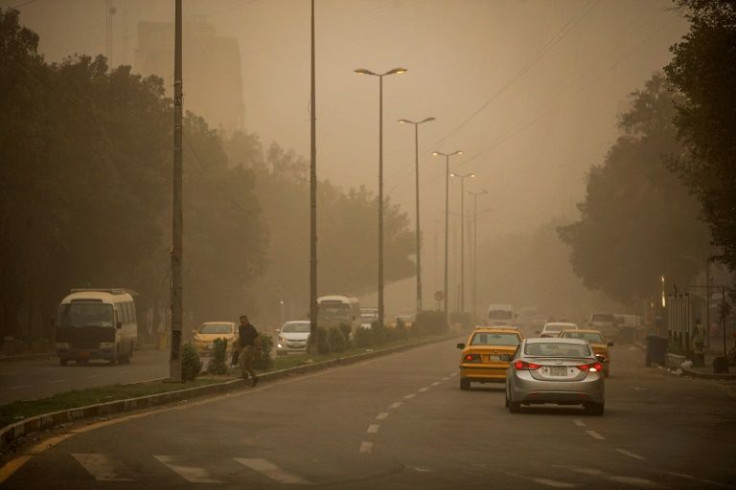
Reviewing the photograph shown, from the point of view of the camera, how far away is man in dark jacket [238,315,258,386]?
3638cm

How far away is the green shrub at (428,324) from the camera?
90931 millimetres

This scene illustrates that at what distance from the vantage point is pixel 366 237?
14550 centimetres

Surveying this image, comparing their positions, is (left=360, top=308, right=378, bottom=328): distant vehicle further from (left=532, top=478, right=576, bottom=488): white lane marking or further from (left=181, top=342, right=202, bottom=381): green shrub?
(left=532, top=478, right=576, bottom=488): white lane marking

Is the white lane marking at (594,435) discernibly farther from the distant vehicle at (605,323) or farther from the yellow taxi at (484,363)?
the distant vehicle at (605,323)

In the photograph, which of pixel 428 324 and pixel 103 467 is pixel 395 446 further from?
pixel 428 324

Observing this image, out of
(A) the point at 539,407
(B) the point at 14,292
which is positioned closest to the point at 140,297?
(B) the point at 14,292

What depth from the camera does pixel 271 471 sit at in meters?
15.8

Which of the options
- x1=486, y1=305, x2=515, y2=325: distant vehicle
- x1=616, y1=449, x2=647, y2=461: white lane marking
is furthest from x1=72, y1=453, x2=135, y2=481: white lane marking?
x1=486, y1=305, x2=515, y2=325: distant vehicle

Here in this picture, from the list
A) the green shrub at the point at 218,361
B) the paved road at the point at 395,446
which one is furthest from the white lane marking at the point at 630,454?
the green shrub at the point at 218,361

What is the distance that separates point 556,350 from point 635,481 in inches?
470

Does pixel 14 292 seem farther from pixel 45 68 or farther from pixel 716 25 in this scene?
pixel 716 25

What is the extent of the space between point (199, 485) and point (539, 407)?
618 inches

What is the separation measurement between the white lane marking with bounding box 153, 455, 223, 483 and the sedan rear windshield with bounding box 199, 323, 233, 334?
1921 inches

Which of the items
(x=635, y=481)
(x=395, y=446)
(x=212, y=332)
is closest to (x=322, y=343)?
(x=212, y=332)
